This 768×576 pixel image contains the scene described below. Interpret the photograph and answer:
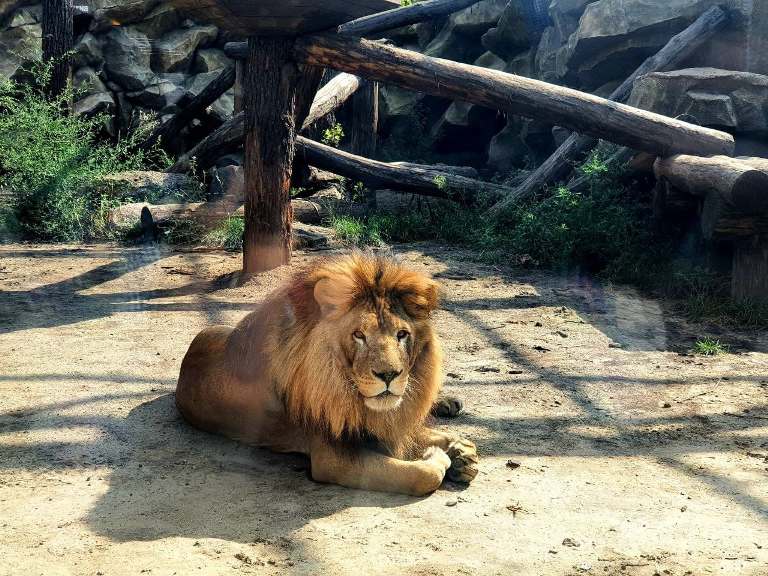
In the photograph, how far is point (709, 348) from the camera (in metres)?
5.66

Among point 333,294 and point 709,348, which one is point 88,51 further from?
point 333,294

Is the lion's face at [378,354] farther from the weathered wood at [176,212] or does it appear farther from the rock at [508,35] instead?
the rock at [508,35]

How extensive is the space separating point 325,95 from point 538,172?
8.84ft

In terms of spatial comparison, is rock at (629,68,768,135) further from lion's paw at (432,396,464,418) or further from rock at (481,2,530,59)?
lion's paw at (432,396,464,418)

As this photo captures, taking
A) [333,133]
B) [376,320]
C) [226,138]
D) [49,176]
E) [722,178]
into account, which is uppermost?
[333,133]

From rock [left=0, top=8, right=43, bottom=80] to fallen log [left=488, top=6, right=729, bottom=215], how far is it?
7810mm

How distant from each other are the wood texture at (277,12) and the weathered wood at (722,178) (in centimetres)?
258

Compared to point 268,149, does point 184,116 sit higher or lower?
higher

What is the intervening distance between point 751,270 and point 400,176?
438 centimetres

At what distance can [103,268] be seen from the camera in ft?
25.5

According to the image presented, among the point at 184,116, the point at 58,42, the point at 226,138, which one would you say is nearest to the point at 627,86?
the point at 226,138

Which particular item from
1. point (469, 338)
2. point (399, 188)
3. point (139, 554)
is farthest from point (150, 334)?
point (399, 188)

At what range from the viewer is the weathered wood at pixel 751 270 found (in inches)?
252

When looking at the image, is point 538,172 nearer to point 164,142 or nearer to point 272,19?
point 272,19
